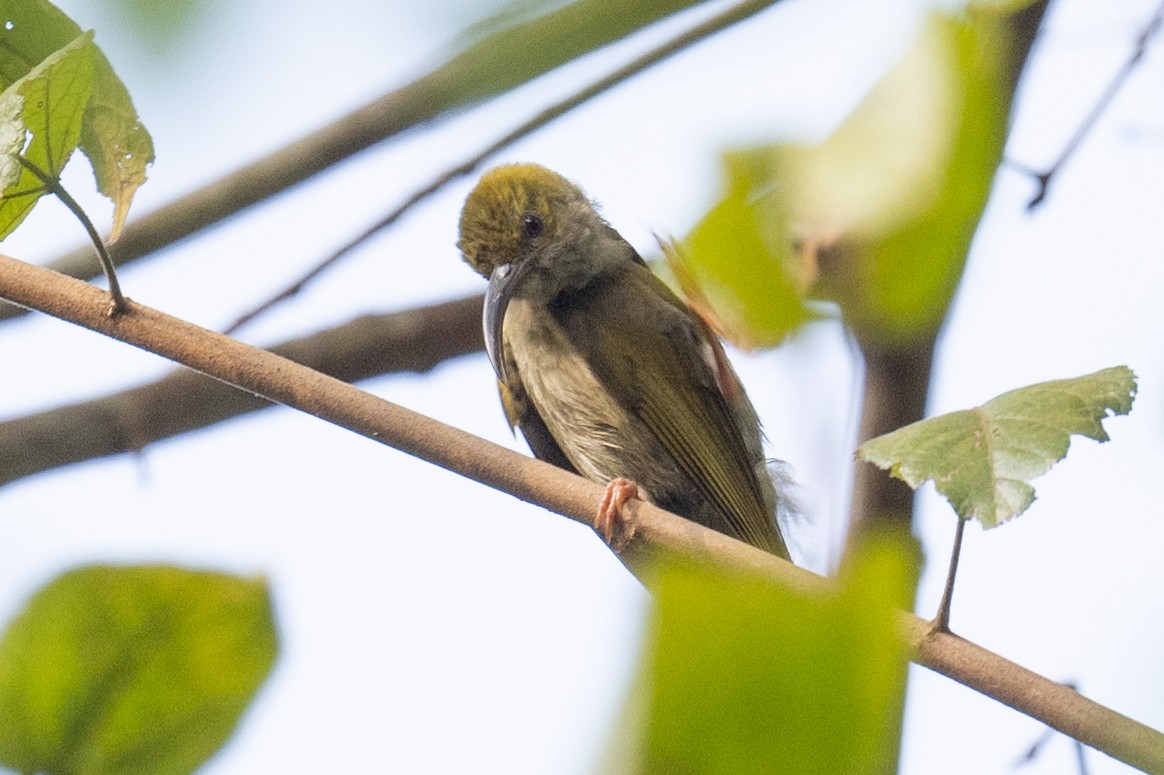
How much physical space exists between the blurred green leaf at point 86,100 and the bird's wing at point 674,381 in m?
1.41

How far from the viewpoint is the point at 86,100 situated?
4.50 ft

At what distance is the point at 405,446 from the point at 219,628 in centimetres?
63

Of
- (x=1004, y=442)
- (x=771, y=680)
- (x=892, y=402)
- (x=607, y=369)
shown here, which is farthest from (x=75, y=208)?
(x=607, y=369)

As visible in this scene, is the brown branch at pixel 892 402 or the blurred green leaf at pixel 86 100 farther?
the brown branch at pixel 892 402

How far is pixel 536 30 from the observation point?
219cm

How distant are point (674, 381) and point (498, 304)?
43cm

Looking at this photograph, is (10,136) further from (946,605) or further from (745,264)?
(946,605)

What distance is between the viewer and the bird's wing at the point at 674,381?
2.72 metres

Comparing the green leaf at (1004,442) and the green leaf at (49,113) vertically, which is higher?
the green leaf at (49,113)

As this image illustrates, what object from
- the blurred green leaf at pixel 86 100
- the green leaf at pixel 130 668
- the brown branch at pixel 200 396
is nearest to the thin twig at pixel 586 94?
the brown branch at pixel 200 396

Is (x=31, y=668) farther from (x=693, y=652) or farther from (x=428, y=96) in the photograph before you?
(x=428, y=96)

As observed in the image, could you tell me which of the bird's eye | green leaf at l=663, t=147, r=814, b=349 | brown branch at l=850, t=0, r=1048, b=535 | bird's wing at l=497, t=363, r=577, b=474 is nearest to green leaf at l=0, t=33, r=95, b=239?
green leaf at l=663, t=147, r=814, b=349

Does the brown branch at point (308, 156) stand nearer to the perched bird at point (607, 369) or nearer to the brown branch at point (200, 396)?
the brown branch at point (200, 396)

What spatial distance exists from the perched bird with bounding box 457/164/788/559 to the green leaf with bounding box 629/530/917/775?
213 cm
